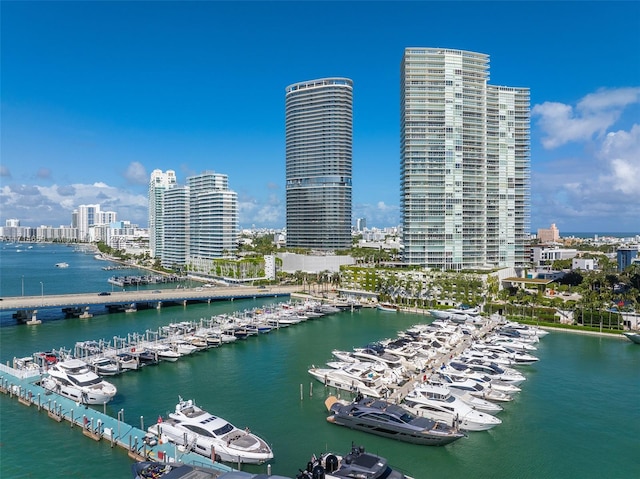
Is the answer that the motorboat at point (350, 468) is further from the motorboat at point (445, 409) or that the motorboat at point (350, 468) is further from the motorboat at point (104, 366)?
the motorboat at point (104, 366)

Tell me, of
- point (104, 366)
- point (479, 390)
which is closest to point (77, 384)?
point (104, 366)

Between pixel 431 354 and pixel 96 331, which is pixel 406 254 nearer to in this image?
pixel 431 354

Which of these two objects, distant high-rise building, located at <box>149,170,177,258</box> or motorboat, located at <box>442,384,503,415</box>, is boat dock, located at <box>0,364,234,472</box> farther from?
distant high-rise building, located at <box>149,170,177,258</box>

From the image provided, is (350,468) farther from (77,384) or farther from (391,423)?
(77,384)

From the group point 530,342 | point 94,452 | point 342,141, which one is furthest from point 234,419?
point 342,141

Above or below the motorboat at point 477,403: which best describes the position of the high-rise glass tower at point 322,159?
above

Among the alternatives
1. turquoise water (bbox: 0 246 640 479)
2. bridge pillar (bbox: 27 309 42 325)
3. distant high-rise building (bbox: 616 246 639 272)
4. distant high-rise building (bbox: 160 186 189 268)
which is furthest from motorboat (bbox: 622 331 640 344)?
distant high-rise building (bbox: 160 186 189 268)

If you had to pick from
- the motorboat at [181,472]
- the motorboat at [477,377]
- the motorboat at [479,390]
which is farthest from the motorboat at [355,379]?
the motorboat at [181,472]
